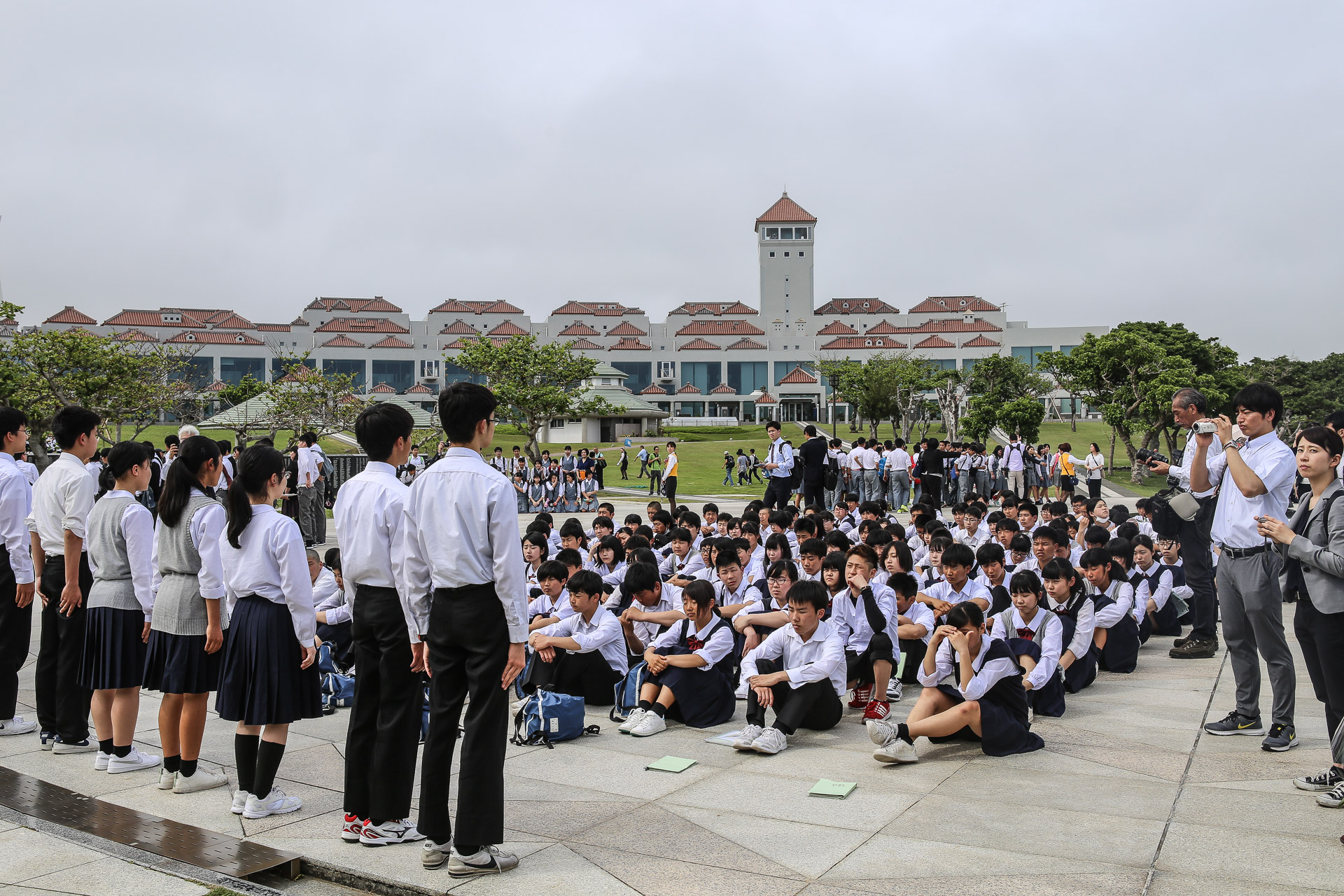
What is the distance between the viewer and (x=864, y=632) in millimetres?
7145

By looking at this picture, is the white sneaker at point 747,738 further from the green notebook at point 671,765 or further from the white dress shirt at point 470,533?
the white dress shirt at point 470,533

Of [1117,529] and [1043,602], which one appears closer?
[1043,602]

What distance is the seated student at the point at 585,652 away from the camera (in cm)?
698

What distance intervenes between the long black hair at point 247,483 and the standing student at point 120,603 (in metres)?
1.01

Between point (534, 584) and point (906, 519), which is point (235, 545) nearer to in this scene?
point (534, 584)

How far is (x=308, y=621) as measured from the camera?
4.75 metres

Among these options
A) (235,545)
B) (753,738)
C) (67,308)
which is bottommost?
(753,738)

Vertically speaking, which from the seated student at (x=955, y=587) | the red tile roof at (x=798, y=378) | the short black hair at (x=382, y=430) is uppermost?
the red tile roof at (x=798, y=378)

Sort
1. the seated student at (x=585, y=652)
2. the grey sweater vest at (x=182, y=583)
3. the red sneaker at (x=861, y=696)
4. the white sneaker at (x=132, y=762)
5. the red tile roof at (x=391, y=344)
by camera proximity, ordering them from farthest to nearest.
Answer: the red tile roof at (x=391, y=344) < the red sneaker at (x=861, y=696) < the seated student at (x=585, y=652) < the white sneaker at (x=132, y=762) < the grey sweater vest at (x=182, y=583)

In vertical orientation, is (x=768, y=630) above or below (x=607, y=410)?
below

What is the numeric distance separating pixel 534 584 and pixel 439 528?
5615 millimetres

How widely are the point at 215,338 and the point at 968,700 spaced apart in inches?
3555

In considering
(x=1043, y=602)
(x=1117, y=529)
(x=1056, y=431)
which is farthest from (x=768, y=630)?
(x=1056, y=431)

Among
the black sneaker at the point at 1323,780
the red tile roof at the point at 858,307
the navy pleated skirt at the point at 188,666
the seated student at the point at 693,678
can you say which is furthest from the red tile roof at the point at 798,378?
the navy pleated skirt at the point at 188,666
